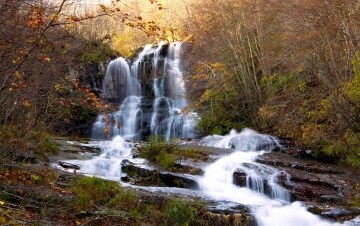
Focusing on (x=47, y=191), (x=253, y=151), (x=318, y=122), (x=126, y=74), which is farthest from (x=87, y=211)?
(x=126, y=74)

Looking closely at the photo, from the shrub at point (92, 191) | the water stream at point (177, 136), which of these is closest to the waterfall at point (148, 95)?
the water stream at point (177, 136)

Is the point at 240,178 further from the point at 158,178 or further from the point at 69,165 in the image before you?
the point at 69,165

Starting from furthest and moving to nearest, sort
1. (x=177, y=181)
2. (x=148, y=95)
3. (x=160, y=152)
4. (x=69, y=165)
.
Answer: (x=148, y=95)
(x=160, y=152)
(x=69, y=165)
(x=177, y=181)

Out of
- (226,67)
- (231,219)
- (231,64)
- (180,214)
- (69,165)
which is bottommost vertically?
(231,219)

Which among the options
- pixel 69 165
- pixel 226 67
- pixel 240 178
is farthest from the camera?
pixel 226 67

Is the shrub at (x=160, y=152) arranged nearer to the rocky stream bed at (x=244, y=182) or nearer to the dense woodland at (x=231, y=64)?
the rocky stream bed at (x=244, y=182)

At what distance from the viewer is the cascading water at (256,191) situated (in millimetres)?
7336

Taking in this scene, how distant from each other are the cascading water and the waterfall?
6.58 meters

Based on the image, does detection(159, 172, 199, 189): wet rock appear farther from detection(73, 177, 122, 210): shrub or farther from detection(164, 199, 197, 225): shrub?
detection(164, 199, 197, 225): shrub

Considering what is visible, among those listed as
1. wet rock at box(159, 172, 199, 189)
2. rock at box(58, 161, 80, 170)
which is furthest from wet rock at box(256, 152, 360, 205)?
rock at box(58, 161, 80, 170)

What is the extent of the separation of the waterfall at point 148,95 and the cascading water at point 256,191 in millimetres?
6583

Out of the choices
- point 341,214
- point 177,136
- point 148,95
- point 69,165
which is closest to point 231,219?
point 341,214

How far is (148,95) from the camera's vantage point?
2227 cm

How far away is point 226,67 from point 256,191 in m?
8.53
